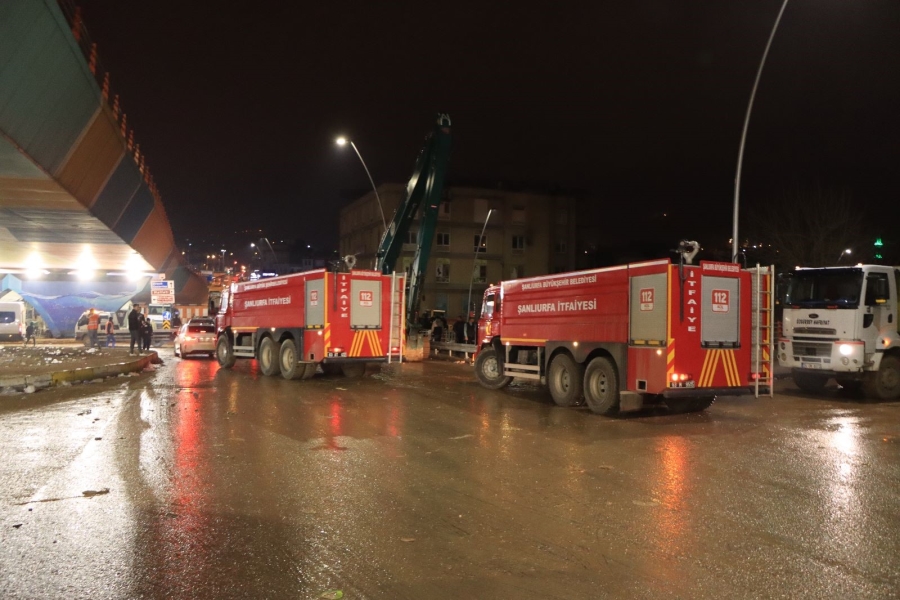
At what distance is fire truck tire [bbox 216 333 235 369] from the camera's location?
22.9 m

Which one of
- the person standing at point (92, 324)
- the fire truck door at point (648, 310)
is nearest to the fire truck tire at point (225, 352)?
the person standing at point (92, 324)

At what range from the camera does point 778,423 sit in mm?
12328

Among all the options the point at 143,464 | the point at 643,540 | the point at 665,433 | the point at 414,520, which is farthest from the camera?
the point at 665,433

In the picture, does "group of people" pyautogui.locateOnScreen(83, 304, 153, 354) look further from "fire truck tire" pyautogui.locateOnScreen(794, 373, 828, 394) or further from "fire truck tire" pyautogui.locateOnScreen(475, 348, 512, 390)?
"fire truck tire" pyautogui.locateOnScreen(794, 373, 828, 394)

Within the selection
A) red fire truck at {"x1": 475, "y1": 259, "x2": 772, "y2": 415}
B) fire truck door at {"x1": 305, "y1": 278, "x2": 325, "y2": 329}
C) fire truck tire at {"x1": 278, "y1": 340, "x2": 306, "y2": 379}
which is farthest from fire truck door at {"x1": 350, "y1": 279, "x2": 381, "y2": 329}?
red fire truck at {"x1": 475, "y1": 259, "x2": 772, "y2": 415}

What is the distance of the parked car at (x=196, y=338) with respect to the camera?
27.8m

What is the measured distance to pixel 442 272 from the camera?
211 feet

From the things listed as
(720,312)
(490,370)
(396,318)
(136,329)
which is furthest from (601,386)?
(136,329)

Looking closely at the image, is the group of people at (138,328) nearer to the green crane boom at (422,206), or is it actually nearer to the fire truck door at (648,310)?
the green crane boom at (422,206)

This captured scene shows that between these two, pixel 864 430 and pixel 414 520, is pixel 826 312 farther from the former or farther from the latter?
pixel 414 520

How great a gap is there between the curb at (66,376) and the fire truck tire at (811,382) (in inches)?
684

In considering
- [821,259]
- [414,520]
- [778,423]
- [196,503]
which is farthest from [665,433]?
[821,259]

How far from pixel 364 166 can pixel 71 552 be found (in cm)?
2411

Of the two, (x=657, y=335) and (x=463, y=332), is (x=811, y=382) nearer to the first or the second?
(x=657, y=335)
